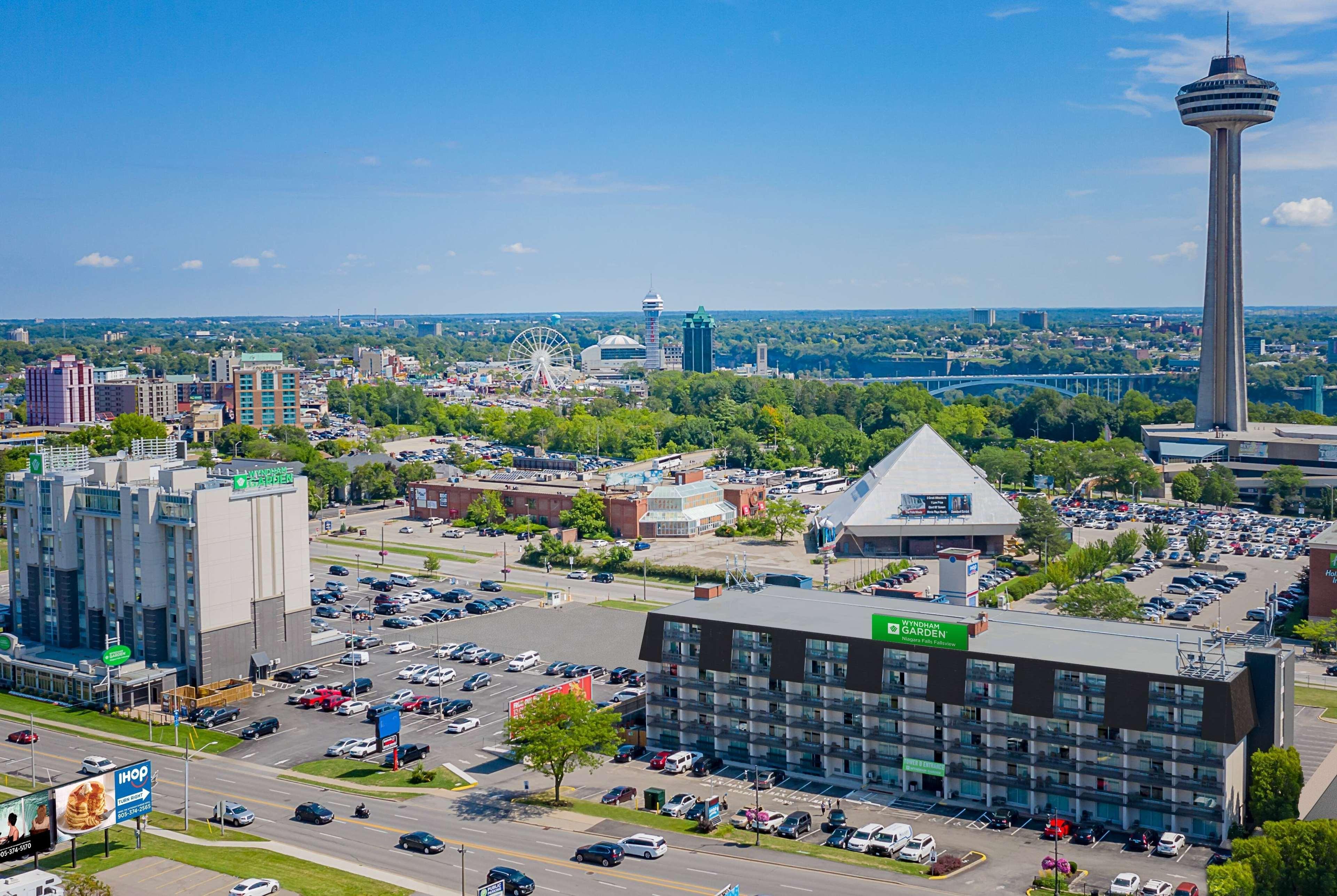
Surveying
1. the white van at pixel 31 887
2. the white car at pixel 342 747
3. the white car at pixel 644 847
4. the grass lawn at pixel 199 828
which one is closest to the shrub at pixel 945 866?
the white car at pixel 644 847

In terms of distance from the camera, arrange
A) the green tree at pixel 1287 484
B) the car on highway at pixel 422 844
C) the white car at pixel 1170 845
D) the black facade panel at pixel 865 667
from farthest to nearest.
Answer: the green tree at pixel 1287 484
the black facade panel at pixel 865 667
the car on highway at pixel 422 844
the white car at pixel 1170 845

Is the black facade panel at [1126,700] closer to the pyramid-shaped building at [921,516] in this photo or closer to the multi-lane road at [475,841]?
the multi-lane road at [475,841]

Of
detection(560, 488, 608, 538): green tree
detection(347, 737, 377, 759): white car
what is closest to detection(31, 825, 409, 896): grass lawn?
detection(347, 737, 377, 759): white car

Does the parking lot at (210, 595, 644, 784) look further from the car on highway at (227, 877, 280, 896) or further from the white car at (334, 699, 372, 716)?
the car on highway at (227, 877, 280, 896)

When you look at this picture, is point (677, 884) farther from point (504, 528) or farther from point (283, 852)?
point (504, 528)

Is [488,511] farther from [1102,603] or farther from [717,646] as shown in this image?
[717,646]

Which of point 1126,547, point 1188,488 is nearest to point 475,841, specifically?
point 1126,547
